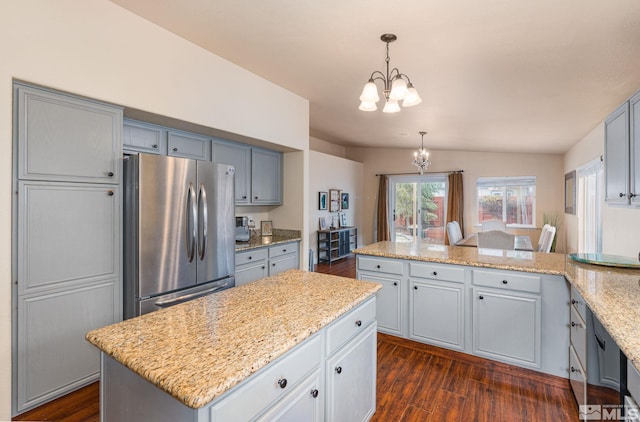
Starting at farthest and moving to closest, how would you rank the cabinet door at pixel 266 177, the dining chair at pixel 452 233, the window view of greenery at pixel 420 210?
the window view of greenery at pixel 420 210 → the dining chair at pixel 452 233 → the cabinet door at pixel 266 177

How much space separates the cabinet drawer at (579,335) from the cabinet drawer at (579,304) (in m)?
0.03

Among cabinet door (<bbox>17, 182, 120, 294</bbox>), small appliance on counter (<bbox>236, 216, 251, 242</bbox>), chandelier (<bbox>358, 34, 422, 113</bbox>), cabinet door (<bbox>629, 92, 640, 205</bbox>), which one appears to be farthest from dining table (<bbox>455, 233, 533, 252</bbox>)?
cabinet door (<bbox>17, 182, 120, 294</bbox>)

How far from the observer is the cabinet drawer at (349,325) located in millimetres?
1411

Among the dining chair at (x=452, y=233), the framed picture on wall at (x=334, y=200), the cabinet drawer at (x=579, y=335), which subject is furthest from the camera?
the framed picture on wall at (x=334, y=200)

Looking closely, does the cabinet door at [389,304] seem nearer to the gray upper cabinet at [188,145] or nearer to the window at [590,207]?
the gray upper cabinet at [188,145]

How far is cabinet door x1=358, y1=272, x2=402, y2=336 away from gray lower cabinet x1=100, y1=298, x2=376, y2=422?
3.91 feet

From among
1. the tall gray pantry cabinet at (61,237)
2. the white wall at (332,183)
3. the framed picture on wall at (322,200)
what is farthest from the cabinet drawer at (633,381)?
the framed picture on wall at (322,200)

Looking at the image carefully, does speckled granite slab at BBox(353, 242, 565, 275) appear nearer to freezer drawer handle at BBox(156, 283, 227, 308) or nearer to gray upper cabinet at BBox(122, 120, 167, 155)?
freezer drawer handle at BBox(156, 283, 227, 308)

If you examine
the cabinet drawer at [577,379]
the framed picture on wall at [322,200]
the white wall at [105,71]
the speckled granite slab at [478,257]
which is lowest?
the cabinet drawer at [577,379]

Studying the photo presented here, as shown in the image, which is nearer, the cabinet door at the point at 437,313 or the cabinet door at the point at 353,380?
the cabinet door at the point at 353,380

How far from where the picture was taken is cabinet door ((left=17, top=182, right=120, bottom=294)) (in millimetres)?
1891

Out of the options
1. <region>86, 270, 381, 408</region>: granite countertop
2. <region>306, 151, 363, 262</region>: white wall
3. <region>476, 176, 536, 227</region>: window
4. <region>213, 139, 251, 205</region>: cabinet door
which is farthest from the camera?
<region>476, 176, 536, 227</region>: window

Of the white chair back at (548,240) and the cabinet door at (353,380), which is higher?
the white chair back at (548,240)

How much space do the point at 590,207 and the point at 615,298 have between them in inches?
161
